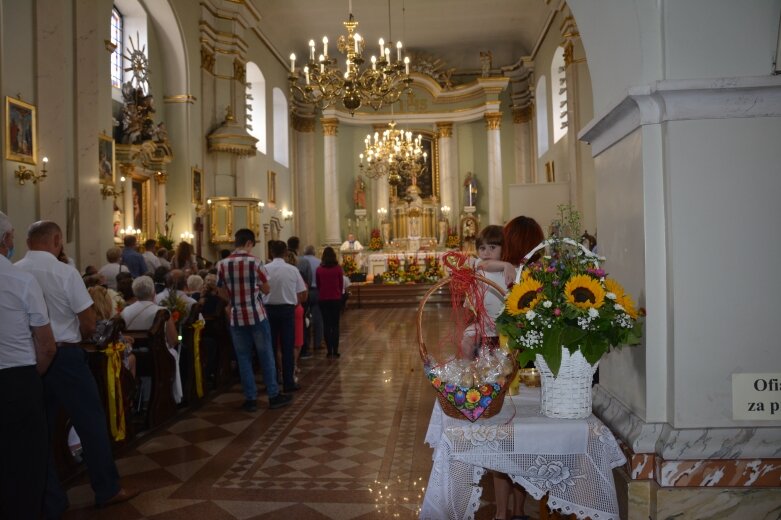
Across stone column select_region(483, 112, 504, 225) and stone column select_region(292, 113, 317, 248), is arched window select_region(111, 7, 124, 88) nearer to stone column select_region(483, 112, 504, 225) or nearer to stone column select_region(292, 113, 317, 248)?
stone column select_region(292, 113, 317, 248)

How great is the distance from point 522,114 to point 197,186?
12092 mm

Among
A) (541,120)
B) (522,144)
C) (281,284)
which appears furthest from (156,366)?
(522,144)

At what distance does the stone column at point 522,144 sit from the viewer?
22.1 m

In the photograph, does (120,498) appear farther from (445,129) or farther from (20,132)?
(445,129)

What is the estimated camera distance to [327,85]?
1018 centimetres

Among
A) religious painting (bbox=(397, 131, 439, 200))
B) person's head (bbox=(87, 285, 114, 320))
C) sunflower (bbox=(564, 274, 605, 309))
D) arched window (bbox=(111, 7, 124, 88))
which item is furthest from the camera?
religious painting (bbox=(397, 131, 439, 200))

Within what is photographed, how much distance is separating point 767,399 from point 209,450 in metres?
3.67

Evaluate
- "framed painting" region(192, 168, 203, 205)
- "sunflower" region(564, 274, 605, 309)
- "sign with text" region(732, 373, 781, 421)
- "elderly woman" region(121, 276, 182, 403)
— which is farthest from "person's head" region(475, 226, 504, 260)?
"framed painting" region(192, 168, 203, 205)

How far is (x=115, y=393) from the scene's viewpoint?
4805 millimetres

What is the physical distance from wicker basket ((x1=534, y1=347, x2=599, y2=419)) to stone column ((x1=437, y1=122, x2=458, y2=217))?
20415 mm

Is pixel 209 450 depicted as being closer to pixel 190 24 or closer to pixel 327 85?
pixel 327 85

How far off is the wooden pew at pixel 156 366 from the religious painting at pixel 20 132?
3.82m

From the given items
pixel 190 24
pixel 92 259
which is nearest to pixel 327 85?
pixel 92 259

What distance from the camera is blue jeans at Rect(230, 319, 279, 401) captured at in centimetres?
613
